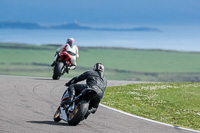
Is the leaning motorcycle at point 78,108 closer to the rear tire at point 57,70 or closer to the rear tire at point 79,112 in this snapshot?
the rear tire at point 79,112

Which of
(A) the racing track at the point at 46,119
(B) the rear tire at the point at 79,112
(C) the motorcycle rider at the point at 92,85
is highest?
(C) the motorcycle rider at the point at 92,85

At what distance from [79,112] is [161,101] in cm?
751

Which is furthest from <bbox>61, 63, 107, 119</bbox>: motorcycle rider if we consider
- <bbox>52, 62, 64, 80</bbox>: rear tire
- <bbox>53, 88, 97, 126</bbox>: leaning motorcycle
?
<bbox>52, 62, 64, 80</bbox>: rear tire

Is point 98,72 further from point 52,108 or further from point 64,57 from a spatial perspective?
point 64,57

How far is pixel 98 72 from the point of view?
17.8 meters

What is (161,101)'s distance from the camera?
23938mm

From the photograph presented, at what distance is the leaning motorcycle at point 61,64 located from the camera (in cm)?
3089

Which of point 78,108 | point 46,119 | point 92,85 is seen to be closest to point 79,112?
point 78,108

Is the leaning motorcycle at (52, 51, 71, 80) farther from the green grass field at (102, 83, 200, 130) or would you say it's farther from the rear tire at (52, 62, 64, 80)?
the green grass field at (102, 83, 200, 130)

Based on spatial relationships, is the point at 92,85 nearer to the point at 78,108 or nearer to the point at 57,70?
the point at 78,108

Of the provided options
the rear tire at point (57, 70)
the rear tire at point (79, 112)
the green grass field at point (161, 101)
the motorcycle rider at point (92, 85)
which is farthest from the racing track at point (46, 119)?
the rear tire at point (57, 70)

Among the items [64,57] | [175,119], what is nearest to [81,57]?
[64,57]

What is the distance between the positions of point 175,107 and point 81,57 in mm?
160721

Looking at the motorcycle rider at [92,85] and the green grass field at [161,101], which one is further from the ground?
the motorcycle rider at [92,85]
